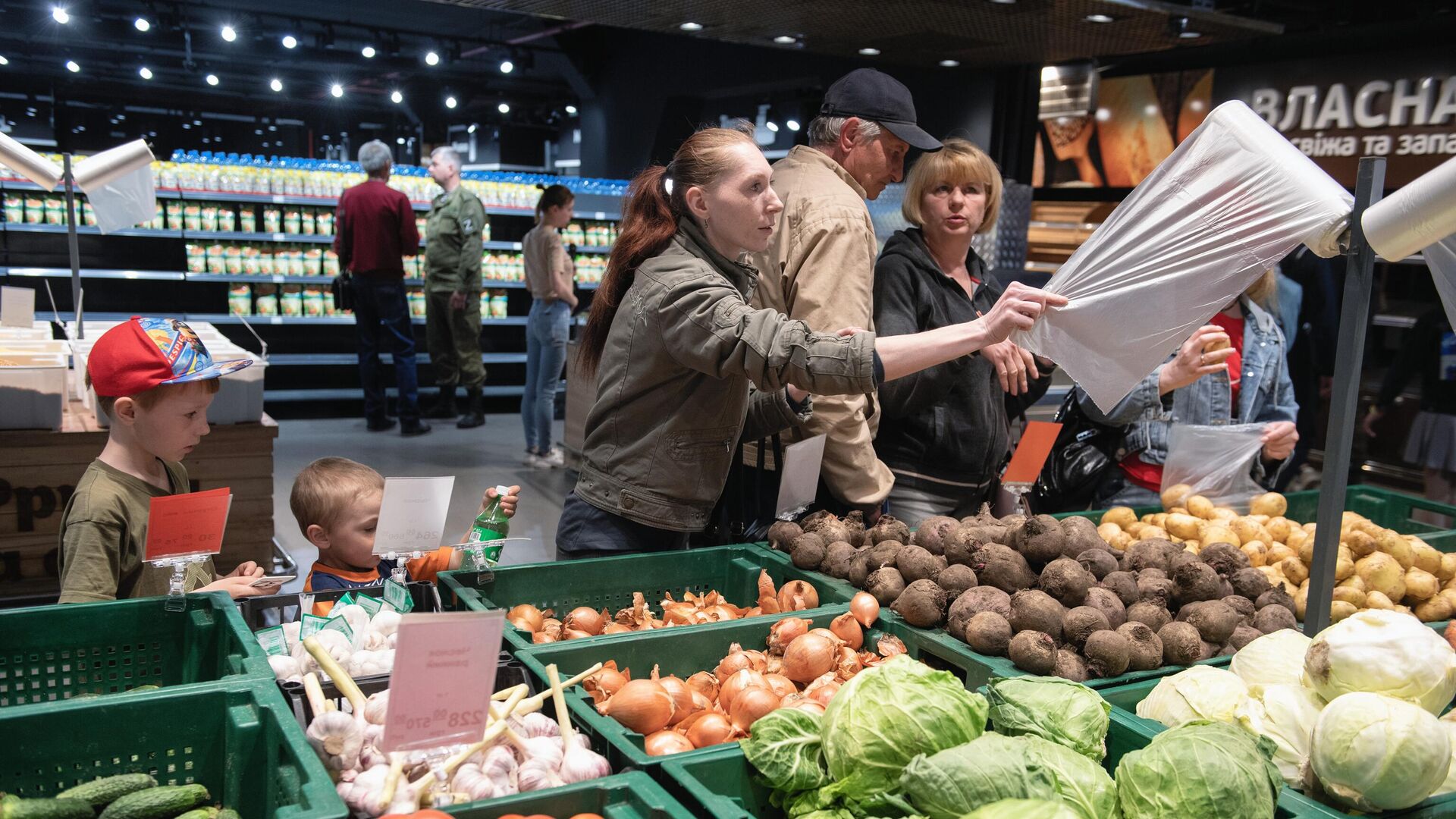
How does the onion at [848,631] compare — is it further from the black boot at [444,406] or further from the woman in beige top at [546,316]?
the black boot at [444,406]

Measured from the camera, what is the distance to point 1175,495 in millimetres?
2912

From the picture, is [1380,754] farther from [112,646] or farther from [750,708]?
[112,646]

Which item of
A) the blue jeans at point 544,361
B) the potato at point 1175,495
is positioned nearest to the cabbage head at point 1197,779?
the potato at point 1175,495

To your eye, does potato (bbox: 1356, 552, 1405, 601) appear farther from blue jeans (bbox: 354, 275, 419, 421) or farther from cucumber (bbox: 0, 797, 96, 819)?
blue jeans (bbox: 354, 275, 419, 421)

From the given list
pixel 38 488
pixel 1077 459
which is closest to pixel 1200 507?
pixel 1077 459

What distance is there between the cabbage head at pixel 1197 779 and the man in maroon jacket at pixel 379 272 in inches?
282

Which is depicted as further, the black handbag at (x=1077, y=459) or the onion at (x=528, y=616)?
the black handbag at (x=1077, y=459)

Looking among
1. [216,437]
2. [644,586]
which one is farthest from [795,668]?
[216,437]

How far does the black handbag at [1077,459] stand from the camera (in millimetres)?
3162

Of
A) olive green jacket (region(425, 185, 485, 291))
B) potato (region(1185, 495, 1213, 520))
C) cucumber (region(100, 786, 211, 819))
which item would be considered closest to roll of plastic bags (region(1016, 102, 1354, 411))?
potato (region(1185, 495, 1213, 520))

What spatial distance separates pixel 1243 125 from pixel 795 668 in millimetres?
1253

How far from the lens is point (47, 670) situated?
1728mm

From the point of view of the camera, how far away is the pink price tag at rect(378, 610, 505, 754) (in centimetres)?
116

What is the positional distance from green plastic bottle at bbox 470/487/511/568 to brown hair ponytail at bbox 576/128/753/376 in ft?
1.17
